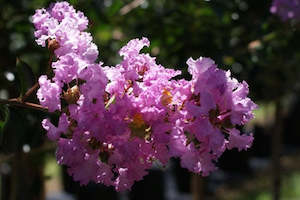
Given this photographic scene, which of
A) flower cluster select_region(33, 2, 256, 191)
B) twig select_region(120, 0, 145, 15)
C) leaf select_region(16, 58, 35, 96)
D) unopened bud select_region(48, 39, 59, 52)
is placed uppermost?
twig select_region(120, 0, 145, 15)

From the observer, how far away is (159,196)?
3488 millimetres

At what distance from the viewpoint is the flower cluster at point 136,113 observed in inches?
28.7

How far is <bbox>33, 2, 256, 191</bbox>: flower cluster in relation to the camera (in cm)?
73

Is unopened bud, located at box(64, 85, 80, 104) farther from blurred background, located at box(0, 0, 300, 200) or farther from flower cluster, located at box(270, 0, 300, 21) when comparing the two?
flower cluster, located at box(270, 0, 300, 21)

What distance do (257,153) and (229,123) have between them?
488cm

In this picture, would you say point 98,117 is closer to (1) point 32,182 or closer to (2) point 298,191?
(1) point 32,182

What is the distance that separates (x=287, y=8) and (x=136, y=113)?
758 mm

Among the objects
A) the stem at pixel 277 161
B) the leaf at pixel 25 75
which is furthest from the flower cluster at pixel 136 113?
the stem at pixel 277 161

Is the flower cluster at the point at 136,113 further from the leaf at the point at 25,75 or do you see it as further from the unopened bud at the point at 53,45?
the leaf at the point at 25,75

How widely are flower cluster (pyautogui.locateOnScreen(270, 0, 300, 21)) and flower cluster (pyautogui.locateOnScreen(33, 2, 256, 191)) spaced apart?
63 centimetres

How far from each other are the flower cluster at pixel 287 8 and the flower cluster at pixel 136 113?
24.8 inches

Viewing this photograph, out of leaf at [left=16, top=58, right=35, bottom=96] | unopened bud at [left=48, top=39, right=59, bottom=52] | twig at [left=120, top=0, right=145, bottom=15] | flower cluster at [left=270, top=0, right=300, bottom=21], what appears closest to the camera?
unopened bud at [left=48, top=39, right=59, bottom=52]

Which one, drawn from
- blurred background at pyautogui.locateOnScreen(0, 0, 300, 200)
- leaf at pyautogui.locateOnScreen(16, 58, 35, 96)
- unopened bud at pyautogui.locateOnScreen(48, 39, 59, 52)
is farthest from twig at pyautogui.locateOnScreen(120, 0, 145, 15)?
unopened bud at pyautogui.locateOnScreen(48, 39, 59, 52)

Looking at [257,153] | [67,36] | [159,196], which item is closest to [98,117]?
[67,36]
